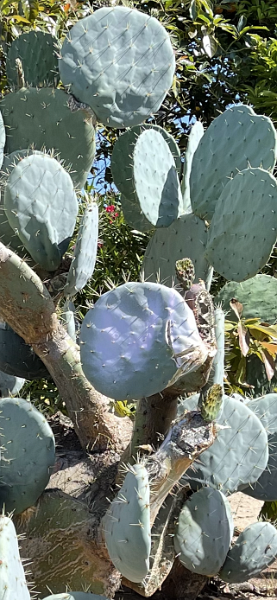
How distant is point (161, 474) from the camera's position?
1.55m

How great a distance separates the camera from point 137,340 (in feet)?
4.95

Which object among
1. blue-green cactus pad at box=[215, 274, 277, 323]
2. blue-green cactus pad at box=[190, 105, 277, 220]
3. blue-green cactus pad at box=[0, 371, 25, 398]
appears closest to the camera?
blue-green cactus pad at box=[190, 105, 277, 220]

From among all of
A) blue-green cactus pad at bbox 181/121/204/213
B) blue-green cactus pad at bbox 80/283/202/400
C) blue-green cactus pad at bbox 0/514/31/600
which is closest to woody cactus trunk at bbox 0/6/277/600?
blue-green cactus pad at bbox 80/283/202/400

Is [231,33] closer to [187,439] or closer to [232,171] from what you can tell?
[232,171]

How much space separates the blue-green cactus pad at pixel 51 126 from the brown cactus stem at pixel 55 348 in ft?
1.74

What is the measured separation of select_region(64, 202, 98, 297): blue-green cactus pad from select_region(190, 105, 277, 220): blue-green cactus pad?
53 centimetres

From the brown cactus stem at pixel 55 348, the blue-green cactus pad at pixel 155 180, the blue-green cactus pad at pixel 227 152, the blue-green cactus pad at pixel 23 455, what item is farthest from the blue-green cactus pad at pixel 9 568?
the blue-green cactus pad at pixel 227 152

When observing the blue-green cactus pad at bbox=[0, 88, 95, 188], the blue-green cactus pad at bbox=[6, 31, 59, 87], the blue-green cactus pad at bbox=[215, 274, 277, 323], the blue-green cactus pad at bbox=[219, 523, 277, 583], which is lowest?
the blue-green cactus pad at bbox=[219, 523, 277, 583]

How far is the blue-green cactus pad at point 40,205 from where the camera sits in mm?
1787

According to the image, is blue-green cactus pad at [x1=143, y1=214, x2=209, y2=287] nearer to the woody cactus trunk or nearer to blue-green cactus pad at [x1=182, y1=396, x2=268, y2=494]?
the woody cactus trunk

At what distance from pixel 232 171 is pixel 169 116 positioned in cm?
234

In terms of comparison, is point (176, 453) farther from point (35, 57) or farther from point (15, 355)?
point (35, 57)

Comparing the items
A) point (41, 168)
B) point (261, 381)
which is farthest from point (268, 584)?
point (41, 168)

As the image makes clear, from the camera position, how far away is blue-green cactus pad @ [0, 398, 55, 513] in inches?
71.6
